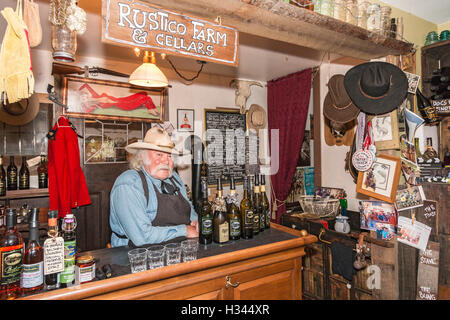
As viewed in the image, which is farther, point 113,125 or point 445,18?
point 113,125

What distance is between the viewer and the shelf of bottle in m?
3.13

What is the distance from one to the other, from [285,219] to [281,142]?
1714mm

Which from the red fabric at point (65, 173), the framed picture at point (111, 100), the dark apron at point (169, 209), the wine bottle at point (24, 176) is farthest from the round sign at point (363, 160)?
the wine bottle at point (24, 176)

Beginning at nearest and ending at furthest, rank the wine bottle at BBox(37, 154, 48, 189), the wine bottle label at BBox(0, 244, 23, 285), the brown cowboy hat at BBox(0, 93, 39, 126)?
the wine bottle label at BBox(0, 244, 23, 285), the brown cowboy hat at BBox(0, 93, 39, 126), the wine bottle at BBox(37, 154, 48, 189)

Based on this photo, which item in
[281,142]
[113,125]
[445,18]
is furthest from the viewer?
[281,142]

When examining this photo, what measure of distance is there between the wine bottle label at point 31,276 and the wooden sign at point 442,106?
10.9 ft

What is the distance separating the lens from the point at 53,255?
1222 mm

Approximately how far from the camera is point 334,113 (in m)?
2.58

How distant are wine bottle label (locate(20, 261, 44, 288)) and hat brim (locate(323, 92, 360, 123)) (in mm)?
2377

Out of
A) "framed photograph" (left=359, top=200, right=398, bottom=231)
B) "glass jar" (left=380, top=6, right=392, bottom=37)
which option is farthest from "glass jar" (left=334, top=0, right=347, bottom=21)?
"framed photograph" (left=359, top=200, right=398, bottom=231)

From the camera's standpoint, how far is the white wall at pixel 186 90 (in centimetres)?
346

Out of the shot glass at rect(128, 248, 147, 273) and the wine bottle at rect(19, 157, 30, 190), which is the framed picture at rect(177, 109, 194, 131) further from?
the shot glass at rect(128, 248, 147, 273)

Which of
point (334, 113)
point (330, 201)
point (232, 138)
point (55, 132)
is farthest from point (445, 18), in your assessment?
point (55, 132)
